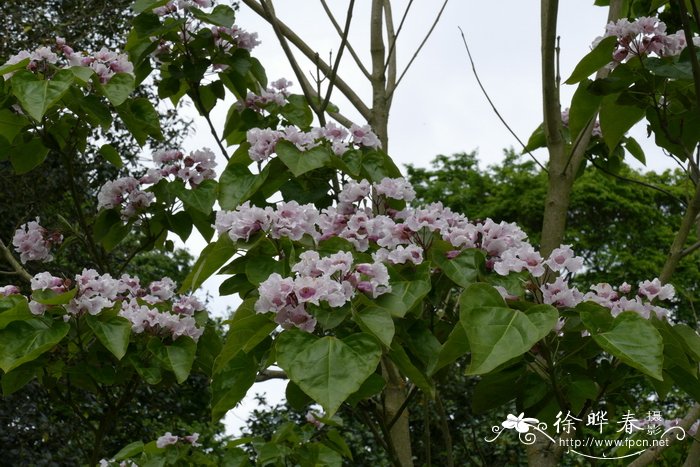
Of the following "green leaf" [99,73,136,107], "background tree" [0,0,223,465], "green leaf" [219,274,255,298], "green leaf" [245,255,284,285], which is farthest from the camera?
"background tree" [0,0,223,465]

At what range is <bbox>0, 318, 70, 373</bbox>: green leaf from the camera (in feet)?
5.81

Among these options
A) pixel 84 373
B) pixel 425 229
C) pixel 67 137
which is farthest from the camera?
pixel 67 137

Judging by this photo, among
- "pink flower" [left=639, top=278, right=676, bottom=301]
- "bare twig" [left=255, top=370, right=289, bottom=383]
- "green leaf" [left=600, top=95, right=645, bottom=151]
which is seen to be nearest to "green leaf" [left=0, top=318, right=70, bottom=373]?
"bare twig" [left=255, top=370, right=289, bottom=383]

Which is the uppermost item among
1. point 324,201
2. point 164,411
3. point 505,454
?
point 164,411

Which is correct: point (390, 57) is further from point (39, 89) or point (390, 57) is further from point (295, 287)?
point (295, 287)

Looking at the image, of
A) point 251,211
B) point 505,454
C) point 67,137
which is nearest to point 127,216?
point 67,137

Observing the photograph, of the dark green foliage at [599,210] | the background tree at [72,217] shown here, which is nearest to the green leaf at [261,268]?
the background tree at [72,217]

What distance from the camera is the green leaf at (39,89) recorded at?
2.07 metres

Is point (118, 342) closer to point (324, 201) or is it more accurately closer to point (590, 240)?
point (324, 201)

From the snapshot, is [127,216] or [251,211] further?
[127,216]

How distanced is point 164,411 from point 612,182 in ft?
32.0

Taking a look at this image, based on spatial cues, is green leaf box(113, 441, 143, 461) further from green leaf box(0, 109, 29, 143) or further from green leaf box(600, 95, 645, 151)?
green leaf box(600, 95, 645, 151)

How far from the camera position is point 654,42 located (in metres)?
1.97

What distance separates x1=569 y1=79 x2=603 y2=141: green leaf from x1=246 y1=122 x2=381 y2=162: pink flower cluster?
1.55 ft
